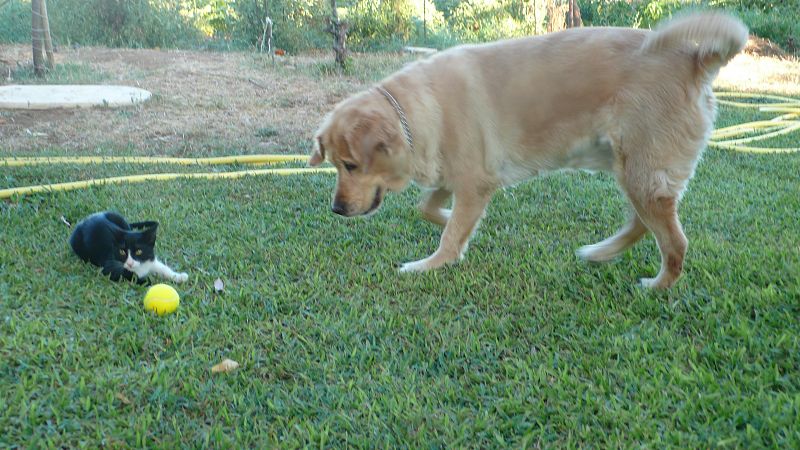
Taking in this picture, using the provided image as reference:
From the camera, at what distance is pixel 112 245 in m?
3.60

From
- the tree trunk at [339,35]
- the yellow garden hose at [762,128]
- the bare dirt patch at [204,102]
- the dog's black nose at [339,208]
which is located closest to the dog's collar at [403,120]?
the dog's black nose at [339,208]

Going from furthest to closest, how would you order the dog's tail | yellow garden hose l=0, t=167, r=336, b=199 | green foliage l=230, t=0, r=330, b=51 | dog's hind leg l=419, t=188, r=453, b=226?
1. green foliage l=230, t=0, r=330, b=51
2. yellow garden hose l=0, t=167, r=336, b=199
3. dog's hind leg l=419, t=188, r=453, b=226
4. the dog's tail

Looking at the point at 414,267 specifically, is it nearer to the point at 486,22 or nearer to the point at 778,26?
the point at 486,22

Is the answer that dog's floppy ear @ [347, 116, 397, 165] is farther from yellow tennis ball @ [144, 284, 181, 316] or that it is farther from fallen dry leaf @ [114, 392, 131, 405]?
fallen dry leaf @ [114, 392, 131, 405]

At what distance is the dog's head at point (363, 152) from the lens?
3711mm

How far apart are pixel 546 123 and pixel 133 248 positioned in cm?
238

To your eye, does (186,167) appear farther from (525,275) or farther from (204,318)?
(525,275)

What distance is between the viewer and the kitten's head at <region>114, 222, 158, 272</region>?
3.57 m

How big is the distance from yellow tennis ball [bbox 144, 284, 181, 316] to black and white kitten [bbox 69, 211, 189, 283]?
1.09 feet

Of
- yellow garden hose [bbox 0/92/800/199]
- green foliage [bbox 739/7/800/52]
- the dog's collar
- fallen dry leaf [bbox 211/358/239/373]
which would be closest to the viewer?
fallen dry leaf [bbox 211/358/239/373]

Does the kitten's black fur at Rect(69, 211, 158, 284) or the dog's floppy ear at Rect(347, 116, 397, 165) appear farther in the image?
the dog's floppy ear at Rect(347, 116, 397, 165)

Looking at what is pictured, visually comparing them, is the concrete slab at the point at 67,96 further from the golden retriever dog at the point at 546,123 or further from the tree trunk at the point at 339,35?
the golden retriever dog at the point at 546,123

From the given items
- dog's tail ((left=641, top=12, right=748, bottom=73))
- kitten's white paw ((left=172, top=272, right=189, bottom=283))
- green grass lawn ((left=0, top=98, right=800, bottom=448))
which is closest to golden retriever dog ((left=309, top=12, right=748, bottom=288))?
dog's tail ((left=641, top=12, right=748, bottom=73))

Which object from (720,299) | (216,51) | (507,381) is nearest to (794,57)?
(216,51)
